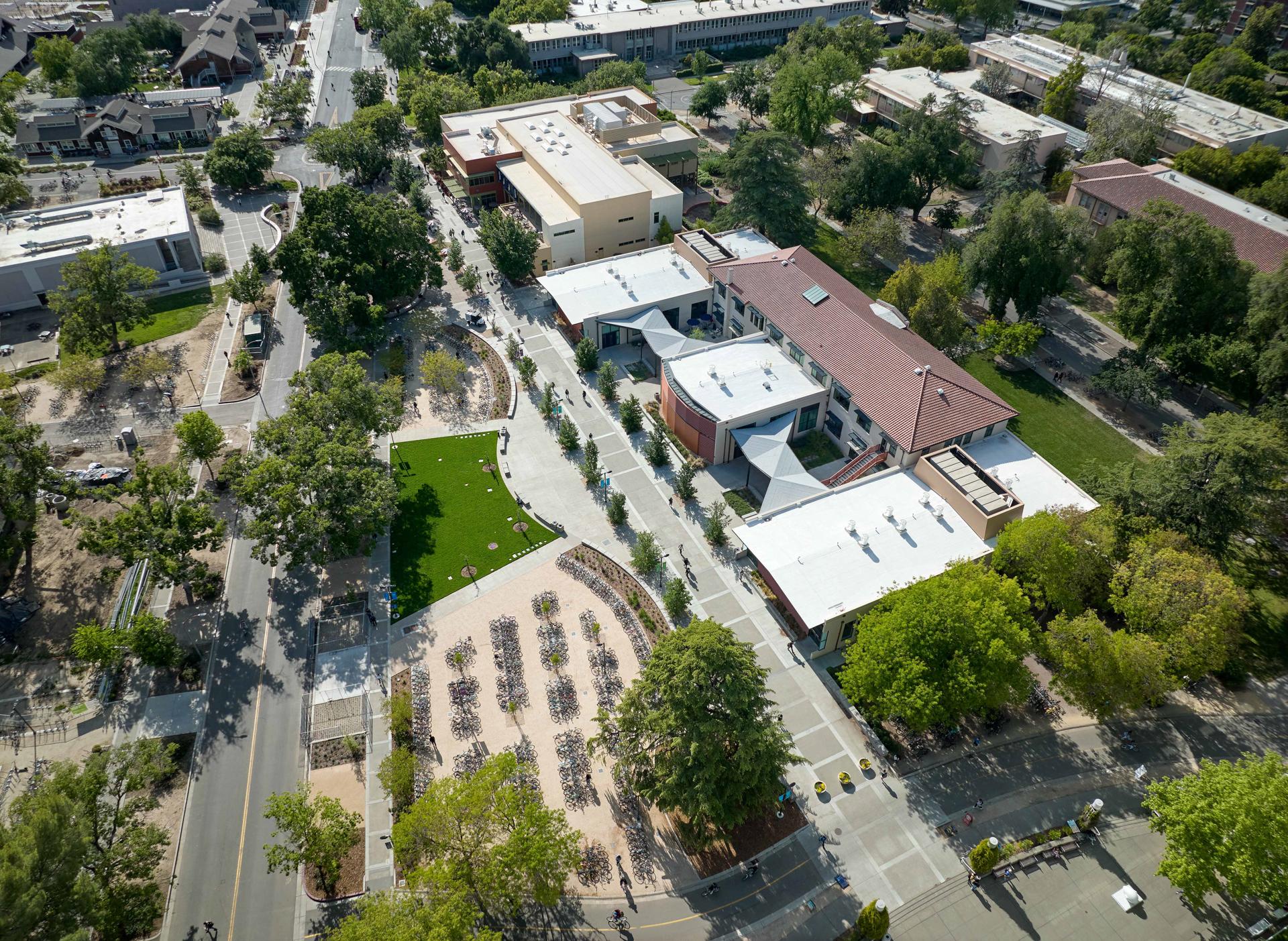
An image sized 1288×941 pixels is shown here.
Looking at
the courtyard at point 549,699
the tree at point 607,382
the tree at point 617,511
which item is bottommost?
the courtyard at point 549,699

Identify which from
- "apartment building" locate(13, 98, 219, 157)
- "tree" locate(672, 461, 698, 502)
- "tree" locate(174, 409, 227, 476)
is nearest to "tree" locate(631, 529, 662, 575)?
"tree" locate(672, 461, 698, 502)

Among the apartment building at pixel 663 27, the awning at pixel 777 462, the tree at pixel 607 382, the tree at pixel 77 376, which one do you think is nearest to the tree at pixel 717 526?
the awning at pixel 777 462

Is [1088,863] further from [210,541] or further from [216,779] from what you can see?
[210,541]

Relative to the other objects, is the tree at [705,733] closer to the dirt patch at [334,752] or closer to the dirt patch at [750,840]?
the dirt patch at [750,840]

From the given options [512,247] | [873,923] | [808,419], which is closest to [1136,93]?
[808,419]

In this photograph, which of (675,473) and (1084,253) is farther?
(1084,253)

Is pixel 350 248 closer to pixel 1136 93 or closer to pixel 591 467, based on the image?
pixel 591 467

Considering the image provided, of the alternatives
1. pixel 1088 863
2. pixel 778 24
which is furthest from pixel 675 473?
pixel 778 24
